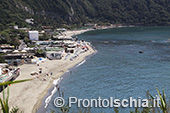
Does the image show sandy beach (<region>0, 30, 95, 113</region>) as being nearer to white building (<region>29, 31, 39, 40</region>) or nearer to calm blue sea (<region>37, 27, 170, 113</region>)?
calm blue sea (<region>37, 27, 170, 113</region>)

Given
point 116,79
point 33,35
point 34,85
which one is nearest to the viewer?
point 34,85

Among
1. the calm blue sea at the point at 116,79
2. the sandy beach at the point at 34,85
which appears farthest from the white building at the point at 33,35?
the calm blue sea at the point at 116,79

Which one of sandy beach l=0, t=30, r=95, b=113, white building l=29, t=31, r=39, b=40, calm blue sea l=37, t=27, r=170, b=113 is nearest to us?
sandy beach l=0, t=30, r=95, b=113

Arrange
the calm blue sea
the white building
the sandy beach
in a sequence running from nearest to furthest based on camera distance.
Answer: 1. the sandy beach
2. the calm blue sea
3. the white building

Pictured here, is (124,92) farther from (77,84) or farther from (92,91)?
(77,84)

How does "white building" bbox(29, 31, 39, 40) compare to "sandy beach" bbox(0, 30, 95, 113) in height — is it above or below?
above

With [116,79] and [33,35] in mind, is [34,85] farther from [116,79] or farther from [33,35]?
[33,35]

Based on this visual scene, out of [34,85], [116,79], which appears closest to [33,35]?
[34,85]

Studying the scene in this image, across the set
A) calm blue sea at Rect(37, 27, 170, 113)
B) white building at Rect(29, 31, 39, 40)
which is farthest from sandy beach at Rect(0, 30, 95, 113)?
white building at Rect(29, 31, 39, 40)
